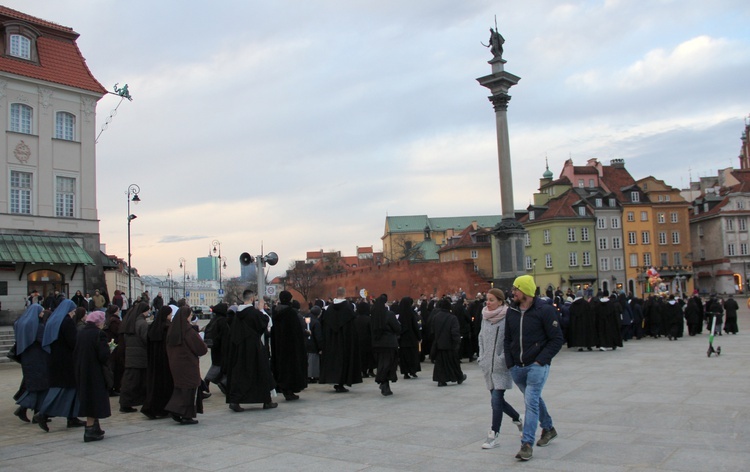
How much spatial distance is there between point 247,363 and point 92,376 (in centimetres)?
265

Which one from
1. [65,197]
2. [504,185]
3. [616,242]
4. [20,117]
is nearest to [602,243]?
[616,242]

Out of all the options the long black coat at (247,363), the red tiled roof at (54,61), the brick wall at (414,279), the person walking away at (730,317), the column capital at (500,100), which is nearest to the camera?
the long black coat at (247,363)

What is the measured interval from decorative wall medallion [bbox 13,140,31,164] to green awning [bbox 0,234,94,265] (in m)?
3.49

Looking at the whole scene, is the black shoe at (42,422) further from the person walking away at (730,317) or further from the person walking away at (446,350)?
the person walking away at (730,317)

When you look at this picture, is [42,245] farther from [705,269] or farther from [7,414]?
[705,269]

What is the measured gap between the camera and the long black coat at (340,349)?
42.4ft

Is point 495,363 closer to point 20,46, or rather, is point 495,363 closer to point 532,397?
point 532,397

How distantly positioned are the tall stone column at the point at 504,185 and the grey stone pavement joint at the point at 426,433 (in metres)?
19.1

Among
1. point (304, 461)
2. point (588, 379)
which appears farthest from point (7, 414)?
point (588, 379)

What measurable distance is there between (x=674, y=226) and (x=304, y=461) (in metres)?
76.8

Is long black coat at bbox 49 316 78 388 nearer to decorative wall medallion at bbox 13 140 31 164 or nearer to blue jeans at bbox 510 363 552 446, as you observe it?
blue jeans at bbox 510 363 552 446

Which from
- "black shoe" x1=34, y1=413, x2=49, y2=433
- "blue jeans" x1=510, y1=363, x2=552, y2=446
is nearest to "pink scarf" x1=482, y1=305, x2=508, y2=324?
"blue jeans" x1=510, y1=363, x2=552, y2=446

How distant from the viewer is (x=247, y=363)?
428 inches

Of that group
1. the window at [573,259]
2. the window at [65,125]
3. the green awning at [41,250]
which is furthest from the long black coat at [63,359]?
the window at [573,259]
